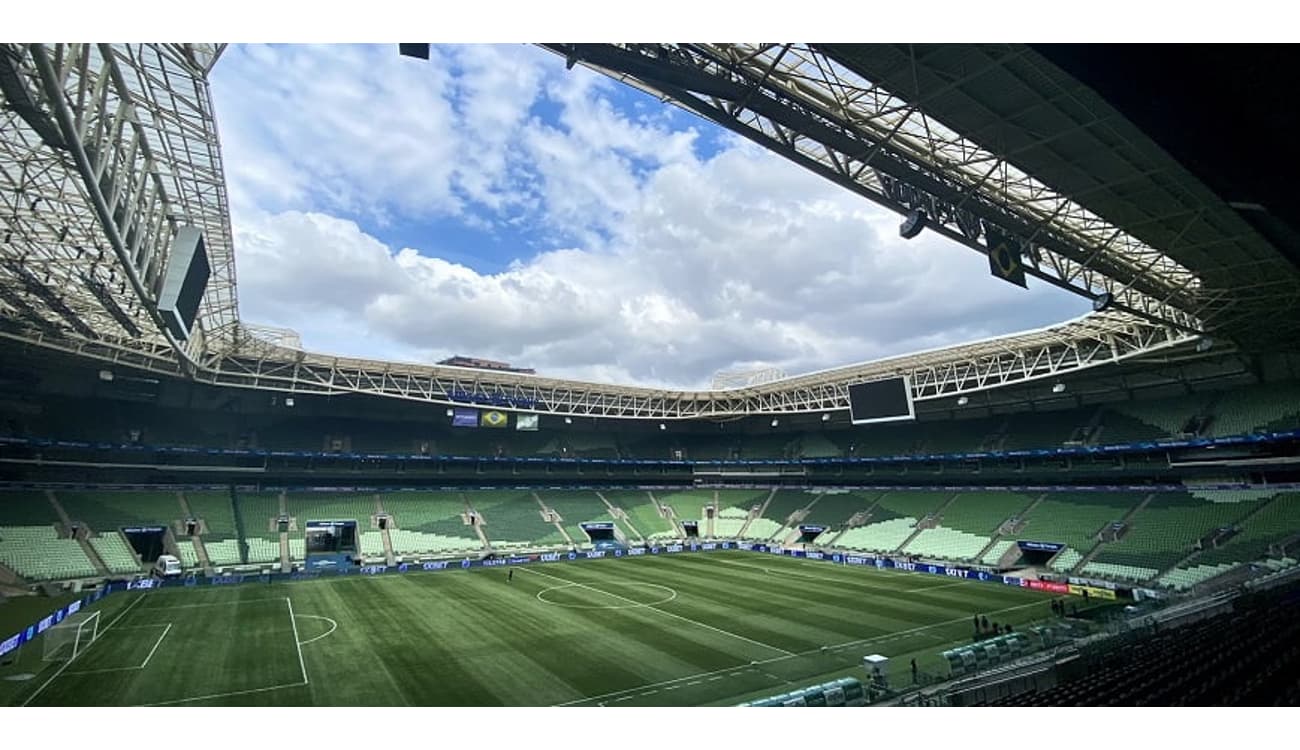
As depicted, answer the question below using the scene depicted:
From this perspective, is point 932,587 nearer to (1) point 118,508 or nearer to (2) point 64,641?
(2) point 64,641

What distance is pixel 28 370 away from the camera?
40250mm

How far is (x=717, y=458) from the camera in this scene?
65.0 m

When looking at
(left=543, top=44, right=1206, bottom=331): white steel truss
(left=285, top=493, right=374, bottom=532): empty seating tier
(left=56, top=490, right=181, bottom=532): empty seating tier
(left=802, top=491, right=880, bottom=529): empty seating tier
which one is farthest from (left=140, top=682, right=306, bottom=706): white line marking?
(left=802, top=491, right=880, bottom=529): empty seating tier

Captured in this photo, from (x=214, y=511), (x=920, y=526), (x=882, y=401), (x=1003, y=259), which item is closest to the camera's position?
(x=1003, y=259)

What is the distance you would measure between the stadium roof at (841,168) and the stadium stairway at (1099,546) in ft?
38.6

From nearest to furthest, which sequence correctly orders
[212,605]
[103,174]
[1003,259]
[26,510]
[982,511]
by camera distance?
[103,174] → [1003,259] → [212,605] → [26,510] → [982,511]

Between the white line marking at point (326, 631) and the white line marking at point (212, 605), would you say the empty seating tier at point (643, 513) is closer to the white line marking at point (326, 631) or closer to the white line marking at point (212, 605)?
the white line marking at point (212, 605)

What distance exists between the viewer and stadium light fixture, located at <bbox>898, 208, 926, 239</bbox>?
1728 cm

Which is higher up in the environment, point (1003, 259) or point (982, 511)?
point (1003, 259)

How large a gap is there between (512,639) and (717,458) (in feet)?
143

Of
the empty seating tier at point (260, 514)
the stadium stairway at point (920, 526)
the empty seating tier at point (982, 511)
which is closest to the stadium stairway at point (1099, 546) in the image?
the empty seating tier at point (982, 511)

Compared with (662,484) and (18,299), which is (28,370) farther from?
(662,484)

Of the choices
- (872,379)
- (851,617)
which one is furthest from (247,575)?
(872,379)

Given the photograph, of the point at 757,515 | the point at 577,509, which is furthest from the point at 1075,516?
the point at 577,509
